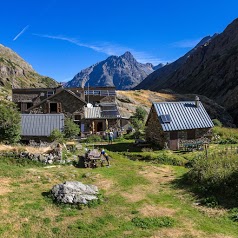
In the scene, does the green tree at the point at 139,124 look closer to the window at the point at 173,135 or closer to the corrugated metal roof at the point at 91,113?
the corrugated metal roof at the point at 91,113

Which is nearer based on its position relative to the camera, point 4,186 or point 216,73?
point 4,186

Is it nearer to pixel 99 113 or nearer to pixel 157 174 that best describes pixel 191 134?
pixel 157 174

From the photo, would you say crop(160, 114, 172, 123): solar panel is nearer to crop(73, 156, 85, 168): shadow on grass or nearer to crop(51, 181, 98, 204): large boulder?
crop(73, 156, 85, 168): shadow on grass

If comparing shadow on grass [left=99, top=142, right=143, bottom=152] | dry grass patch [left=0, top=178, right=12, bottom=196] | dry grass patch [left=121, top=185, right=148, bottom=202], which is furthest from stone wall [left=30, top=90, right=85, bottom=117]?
dry grass patch [left=121, top=185, right=148, bottom=202]

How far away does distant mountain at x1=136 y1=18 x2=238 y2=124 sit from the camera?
113525 mm

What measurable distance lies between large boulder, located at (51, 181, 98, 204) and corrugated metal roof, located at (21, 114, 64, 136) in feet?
75.2

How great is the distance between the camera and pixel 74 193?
1672 cm

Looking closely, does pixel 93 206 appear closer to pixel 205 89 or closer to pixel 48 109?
pixel 48 109

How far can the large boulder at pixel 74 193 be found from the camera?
53.5 ft

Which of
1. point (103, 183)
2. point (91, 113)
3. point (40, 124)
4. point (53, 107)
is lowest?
point (103, 183)

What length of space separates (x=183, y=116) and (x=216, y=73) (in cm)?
10956

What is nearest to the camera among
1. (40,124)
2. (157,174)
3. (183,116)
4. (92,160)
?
(157,174)

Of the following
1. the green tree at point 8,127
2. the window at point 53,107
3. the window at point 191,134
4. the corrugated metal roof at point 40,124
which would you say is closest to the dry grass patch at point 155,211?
the window at point 191,134

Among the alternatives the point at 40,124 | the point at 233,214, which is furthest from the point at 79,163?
the point at 40,124
